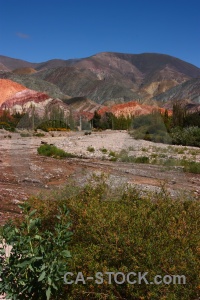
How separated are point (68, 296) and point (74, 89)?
180 m

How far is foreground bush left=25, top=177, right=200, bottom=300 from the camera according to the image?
3.36m

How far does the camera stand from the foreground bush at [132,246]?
336cm

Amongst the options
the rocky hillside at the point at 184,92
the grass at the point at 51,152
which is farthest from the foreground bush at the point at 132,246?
the rocky hillside at the point at 184,92

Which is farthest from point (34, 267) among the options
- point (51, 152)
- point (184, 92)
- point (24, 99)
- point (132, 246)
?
point (184, 92)

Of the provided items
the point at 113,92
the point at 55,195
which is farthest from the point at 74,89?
the point at 55,195

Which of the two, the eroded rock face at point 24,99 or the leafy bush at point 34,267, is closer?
the leafy bush at point 34,267

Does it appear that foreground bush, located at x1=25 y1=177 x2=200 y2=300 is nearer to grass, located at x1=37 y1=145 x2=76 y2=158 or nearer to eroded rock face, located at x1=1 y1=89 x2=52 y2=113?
eroded rock face, located at x1=1 y1=89 x2=52 y2=113

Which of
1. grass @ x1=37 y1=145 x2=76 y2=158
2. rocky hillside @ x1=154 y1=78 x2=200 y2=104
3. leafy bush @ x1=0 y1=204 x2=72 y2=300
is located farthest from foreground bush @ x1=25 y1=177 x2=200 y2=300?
rocky hillside @ x1=154 y1=78 x2=200 y2=104

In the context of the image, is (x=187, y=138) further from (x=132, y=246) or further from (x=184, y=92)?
(x=184, y=92)

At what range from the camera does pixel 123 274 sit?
3449 mm

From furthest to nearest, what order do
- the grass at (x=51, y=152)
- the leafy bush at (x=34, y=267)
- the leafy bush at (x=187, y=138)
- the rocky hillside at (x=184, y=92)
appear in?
the rocky hillside at (x=184, y=92) < the leafy bush at (x=187, y=138) < the grass at (x=51, y=152) < the leafy bush at (x=34, y=267)

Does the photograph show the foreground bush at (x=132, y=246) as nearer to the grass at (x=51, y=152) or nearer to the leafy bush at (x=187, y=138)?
the grass at (x=51, y=152)

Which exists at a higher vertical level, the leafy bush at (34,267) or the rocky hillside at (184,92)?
the rocky hillside at (184,92)

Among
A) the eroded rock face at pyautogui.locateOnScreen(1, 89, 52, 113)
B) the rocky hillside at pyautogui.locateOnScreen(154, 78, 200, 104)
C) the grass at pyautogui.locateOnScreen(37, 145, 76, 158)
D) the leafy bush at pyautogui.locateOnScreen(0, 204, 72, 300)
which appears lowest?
the grass at pyautogui.locateOnScreen(37, 145, 76, 158)
